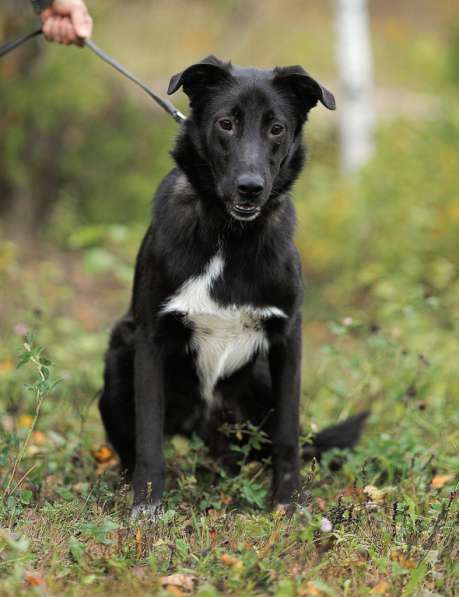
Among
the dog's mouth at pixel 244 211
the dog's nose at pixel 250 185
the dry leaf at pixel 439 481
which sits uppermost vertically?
the dog's nose at pixel 250 185

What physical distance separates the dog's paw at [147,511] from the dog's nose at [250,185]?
3.84ft

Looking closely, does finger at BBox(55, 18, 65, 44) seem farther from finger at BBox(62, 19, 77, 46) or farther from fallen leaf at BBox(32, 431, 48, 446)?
fallen leaf at BBox(32, 431, 48, 446)

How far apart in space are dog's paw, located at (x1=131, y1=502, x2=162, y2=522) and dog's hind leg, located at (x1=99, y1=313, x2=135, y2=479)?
0.48 meters

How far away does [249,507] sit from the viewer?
143 inches

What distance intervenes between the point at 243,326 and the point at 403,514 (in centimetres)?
91

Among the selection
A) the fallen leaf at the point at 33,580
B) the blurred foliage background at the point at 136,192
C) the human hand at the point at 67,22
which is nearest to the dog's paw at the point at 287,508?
the fallen leaf at the point at 33,580

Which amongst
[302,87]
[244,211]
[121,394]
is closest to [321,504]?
[121,394]

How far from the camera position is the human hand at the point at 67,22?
13.2 feet

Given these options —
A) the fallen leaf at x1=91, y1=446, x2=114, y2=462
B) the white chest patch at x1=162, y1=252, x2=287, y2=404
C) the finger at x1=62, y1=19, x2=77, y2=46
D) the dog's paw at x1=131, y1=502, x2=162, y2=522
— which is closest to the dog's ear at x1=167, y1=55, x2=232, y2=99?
the white chest patch at x1=162, y1=252, x2=287, y2=404

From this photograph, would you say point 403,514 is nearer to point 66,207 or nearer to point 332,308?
point 332,308

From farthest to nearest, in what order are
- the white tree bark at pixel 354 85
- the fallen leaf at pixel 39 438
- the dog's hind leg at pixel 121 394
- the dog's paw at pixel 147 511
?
the white tree bark at pixel 354 85 → the fallen leaf at pixel 39 438 → the dog's hind leg at pixel 121 394 → the dog's paw at pixel 147 511

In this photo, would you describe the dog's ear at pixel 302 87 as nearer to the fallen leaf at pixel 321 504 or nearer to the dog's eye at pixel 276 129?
the dog's eye at pixel 276 129

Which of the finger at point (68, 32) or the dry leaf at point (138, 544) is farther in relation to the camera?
the finger at point (68, 32)

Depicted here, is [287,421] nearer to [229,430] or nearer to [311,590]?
[229,430]
